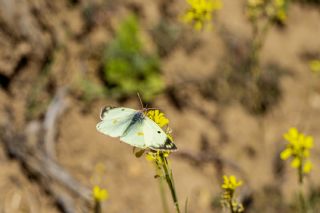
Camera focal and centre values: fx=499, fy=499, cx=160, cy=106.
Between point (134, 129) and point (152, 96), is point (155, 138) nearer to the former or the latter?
point (134, 129)

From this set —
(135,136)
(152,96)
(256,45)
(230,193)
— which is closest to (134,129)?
(135,136)

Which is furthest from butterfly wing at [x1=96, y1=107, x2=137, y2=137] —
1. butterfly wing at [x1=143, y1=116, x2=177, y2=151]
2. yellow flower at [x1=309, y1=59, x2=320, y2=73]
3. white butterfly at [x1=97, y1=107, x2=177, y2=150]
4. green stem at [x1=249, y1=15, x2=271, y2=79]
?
yellow flower at [x1=309, y1=59, x2=320, y2=73]

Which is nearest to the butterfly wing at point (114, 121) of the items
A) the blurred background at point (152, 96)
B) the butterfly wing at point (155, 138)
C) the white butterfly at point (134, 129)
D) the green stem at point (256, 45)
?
the white butterfly at point (134, 129)

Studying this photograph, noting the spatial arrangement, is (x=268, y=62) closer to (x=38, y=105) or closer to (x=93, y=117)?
(x=93, y=117)

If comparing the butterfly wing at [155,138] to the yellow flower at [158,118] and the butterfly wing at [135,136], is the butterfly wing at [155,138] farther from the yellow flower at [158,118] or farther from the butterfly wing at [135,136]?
the yellow flower at [158,118]

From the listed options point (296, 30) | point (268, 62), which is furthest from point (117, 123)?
point (296, 30)

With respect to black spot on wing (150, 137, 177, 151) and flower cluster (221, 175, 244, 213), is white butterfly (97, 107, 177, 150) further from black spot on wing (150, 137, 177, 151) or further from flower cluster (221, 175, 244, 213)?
flower cluster (221, 175, 244, 213)
